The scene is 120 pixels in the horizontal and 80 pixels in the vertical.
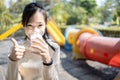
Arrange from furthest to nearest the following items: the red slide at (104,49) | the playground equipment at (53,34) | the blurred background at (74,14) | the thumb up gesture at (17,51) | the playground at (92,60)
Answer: the blurred background at (74,14) → the playground equipment at (53,34) → the playground at (92,60) → the red slide at (104,49) → the thumb up gesture at (17,51)

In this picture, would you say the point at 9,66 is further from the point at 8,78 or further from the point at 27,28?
the point at 27,28

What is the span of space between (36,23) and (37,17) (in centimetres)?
4

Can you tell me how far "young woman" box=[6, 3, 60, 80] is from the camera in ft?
3.96

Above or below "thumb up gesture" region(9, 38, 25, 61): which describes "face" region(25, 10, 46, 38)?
above

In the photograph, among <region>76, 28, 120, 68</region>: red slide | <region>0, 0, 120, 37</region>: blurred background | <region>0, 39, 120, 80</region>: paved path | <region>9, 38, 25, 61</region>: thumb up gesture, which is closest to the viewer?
<region>9, 38, 25, 61</region>: thumb up gesture

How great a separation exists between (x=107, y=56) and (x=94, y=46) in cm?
73

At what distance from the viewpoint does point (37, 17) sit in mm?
1345

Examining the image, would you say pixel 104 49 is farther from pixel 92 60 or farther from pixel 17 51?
pixel 17 51

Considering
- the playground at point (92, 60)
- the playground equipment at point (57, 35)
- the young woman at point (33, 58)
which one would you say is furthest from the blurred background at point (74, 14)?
the young woman at point (33, 58)

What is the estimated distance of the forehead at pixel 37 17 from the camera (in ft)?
4.37

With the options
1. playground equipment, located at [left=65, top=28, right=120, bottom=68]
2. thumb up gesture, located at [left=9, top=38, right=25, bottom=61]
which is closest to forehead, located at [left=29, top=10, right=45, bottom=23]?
thumb up gesture, located at [left=9, top=38, right=25, bottom=61]

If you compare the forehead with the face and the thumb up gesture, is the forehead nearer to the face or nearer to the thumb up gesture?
the face

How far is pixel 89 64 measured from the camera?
20.9 ft

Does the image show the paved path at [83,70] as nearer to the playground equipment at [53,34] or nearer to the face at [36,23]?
the playground equipment at [53,34]
